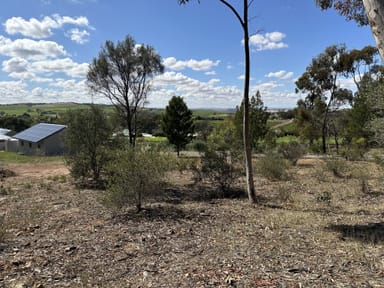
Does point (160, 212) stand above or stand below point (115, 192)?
below

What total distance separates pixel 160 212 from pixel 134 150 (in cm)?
172

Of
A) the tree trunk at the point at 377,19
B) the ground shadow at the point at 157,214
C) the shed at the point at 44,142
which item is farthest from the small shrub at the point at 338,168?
the shed at the point at 44,142

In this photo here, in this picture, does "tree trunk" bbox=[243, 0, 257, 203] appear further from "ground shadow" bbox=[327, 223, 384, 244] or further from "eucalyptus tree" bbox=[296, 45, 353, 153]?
"eucalyptus tree" bbox=[296, 45, 353, 153]

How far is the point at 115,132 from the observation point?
1283 centimetres

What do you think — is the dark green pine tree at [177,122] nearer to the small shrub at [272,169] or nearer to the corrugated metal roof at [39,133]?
the corrugated metal roof at [39,133]

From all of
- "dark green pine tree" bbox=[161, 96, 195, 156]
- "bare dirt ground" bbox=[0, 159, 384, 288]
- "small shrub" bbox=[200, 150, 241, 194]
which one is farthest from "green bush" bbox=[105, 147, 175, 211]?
"dark green pine tree" bbox=[161, 96, 195, 156]

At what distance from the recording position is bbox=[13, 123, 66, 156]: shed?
31188 mm

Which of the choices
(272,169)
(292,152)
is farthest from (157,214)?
(292,152)

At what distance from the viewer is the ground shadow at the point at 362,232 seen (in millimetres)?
4935

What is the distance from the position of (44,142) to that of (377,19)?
33330mm

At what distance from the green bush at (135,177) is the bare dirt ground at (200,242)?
0.41 m

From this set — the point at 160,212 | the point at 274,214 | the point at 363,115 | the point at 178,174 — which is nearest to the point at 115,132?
the point at 178,174

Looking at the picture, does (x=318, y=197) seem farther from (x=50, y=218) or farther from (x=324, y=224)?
(x=50, y=218)

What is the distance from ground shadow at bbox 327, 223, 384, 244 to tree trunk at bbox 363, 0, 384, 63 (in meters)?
3.34
